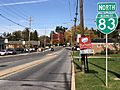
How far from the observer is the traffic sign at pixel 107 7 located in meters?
12.9

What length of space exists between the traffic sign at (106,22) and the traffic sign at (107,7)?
179 mm

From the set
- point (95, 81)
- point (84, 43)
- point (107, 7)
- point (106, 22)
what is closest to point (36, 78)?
point (95, 81)

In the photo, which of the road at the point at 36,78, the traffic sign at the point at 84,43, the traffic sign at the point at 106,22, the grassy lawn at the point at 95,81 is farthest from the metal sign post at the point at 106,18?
the traffic sign at the point at 84,43

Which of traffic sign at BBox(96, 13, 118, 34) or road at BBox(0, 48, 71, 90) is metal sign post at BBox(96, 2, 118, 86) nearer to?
traffic sign at BBox(96, 13, 118, 34)

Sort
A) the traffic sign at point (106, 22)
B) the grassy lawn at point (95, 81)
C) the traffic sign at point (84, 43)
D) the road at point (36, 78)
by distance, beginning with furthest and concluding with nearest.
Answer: the traffic sign at point (84, 43), the road at point (36, 78), the traffic sign at point (106, 22), the grassy lawn at point (95, 81)

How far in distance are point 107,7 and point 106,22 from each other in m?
0.65

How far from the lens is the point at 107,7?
13.0m

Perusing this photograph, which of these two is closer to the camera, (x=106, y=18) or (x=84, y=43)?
(x=106, y=18)

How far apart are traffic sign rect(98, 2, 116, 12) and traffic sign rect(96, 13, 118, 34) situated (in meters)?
0.18

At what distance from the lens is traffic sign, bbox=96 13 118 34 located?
1291cm

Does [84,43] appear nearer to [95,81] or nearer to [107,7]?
[95,81]

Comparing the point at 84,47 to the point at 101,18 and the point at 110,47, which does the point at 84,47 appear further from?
the point at 110,47

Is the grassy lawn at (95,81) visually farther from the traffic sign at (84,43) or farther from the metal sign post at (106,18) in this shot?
the metal sign post at (106,18)

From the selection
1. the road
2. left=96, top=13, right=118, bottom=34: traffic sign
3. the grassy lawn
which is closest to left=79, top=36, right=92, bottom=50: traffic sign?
the grassy lawn
